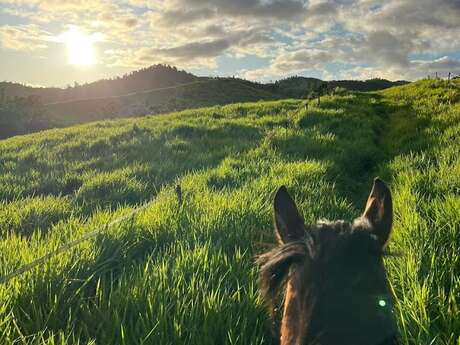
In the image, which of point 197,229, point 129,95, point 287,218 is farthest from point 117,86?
point 287,218

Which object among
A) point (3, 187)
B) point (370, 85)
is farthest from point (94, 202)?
point (370, 85)

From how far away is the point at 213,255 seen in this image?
151 inches

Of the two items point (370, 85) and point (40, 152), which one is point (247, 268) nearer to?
point (40, 152)

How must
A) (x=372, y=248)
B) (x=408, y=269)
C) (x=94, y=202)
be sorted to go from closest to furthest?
(x=372, y=248), (x=408, y=269), (x=94, y=202)

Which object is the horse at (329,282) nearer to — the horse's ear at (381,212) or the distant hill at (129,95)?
the horse's ear at (381,212)

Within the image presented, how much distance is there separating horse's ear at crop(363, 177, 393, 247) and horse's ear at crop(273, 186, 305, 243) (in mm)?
390

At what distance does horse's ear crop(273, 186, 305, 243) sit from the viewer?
211cm

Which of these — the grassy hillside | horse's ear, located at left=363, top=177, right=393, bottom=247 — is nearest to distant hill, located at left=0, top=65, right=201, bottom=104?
the grassy hillside

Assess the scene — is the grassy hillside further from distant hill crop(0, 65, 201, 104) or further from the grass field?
the grass field

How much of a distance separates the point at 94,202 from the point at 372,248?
6.76 metres

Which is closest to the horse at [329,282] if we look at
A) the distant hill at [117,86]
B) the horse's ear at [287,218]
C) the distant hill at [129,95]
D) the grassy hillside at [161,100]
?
the horse's ear at [287,218]

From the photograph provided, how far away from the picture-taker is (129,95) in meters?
64.1

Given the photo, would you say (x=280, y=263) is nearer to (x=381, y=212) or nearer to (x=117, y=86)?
(x=381, y=212)

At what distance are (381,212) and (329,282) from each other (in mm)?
638
